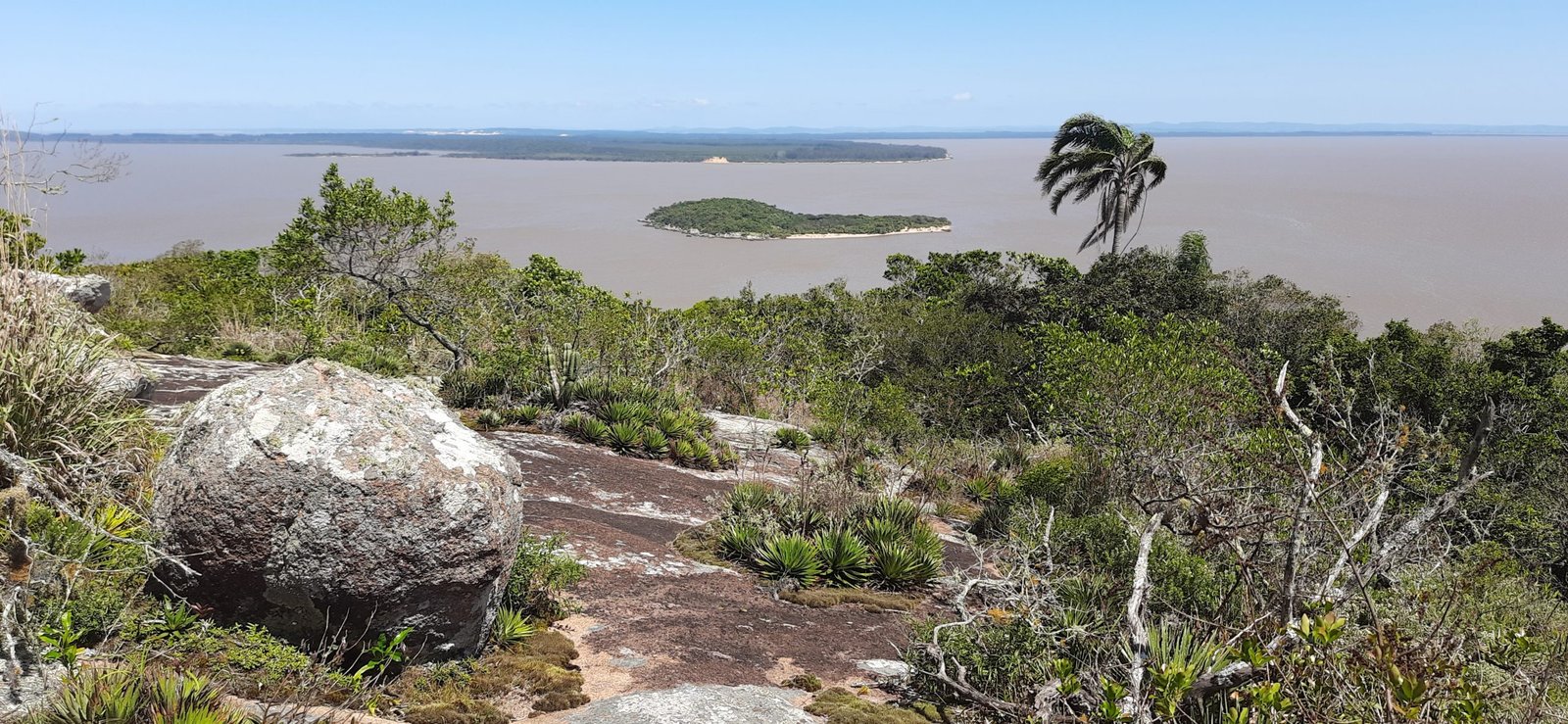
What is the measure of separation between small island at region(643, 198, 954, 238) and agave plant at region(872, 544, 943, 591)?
280ft

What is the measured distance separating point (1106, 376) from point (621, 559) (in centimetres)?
854

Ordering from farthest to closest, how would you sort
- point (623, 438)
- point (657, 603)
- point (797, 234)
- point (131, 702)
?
point (797, 234) < point (623, 438) < point (657, 603) < point (131, 702)

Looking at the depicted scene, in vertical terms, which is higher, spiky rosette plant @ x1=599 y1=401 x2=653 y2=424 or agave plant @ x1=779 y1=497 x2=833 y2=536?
spiky rosette plant @ x1=599 y1=401 x2=653 y2=424

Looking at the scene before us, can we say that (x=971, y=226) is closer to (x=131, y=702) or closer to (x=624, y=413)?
(x=624, y=413)

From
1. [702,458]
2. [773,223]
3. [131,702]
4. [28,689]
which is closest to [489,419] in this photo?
[702,458]

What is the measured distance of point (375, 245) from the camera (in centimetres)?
1712

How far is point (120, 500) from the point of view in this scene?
5.90 m

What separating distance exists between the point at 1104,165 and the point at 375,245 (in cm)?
2629

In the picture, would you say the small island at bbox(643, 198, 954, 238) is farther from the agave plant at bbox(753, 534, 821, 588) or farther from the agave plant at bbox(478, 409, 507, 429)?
the agave plant at bbox(753, 534, 821, 588)

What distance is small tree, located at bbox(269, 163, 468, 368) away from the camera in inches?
653

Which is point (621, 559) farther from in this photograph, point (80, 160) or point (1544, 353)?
point (1544, 353)

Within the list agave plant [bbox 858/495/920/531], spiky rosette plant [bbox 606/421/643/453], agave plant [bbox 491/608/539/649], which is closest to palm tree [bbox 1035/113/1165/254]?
spiky rosette plant [bbox 606/421/643/453]

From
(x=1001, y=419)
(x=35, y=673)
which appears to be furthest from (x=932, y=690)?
(x=1001, y=419)

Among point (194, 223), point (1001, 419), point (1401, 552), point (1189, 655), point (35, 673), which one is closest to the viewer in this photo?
point (35, 673)
